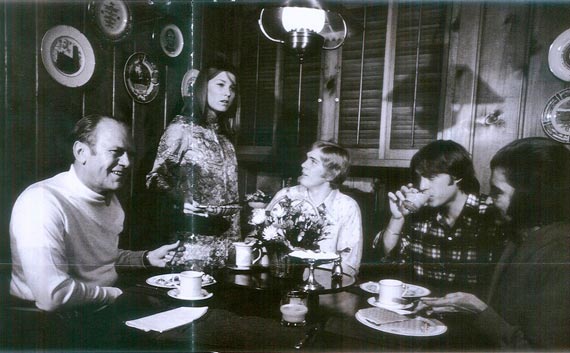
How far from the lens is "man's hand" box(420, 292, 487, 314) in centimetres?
131

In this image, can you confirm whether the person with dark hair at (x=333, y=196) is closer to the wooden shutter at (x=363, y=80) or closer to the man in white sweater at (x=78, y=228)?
the wooden shutter at (x=363, y=80)

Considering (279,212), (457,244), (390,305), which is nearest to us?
(390,305)

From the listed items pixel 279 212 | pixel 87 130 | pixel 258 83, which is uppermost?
pixel 258 83

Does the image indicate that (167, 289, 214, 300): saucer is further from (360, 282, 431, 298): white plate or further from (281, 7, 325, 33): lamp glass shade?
(281, 7, 325, 33): lamp glass shade

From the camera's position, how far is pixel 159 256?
166cm

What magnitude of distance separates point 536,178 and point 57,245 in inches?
68.7

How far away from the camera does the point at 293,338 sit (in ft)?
3.70

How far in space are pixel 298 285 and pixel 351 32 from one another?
41.2 inches

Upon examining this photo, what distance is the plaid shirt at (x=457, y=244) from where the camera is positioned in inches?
63.6

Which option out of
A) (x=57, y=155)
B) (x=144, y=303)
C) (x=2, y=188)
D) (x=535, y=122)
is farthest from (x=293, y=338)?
(x=535, y=122)

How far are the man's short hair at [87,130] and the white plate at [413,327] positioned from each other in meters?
1.07

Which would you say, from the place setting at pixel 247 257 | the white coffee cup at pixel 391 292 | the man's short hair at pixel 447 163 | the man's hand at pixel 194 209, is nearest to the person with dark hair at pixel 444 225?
the man's short hair at pixel 447 163

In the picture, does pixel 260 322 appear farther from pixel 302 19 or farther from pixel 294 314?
pixel 302 19

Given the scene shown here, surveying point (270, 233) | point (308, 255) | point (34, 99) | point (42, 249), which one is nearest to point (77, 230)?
point (42, 249)
